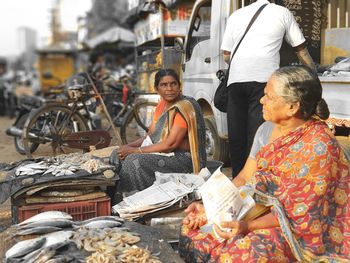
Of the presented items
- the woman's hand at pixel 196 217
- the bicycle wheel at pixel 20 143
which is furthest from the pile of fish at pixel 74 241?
the bicycle wheel at pixel 20 143

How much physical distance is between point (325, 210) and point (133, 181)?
75.9 inches

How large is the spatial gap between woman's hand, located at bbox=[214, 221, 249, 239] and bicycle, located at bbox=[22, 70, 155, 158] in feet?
12.9

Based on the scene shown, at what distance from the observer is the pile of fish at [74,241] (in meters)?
2.28

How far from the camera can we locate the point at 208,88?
5.86 m

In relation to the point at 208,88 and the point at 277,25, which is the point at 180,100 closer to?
the point at 277,25

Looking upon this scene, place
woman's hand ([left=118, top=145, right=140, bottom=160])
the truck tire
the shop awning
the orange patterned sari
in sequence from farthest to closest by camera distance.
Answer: the shop awning, the truck tire, woman's hand ([left=118, top=145, right=140, bottom=160]), the orange patterned sari

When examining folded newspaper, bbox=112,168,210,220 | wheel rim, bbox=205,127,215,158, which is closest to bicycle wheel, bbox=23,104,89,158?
wheel rim, bbox=205,127,215,158

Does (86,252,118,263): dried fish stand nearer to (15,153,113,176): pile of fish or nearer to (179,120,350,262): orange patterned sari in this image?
(179,120,350,262): orange patterned sari

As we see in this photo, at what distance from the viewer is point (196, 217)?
2.53 metres

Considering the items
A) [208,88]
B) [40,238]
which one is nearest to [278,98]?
[40,238]

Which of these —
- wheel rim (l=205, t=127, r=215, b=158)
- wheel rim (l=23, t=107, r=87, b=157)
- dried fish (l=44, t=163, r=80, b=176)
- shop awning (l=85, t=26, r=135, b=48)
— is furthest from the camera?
shop awning (l=85, t=26, r=135, b=48)

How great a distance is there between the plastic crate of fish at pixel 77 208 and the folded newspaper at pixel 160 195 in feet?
0.26

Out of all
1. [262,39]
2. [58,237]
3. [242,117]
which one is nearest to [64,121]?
[242,117]

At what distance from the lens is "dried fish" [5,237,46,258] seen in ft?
7.77
